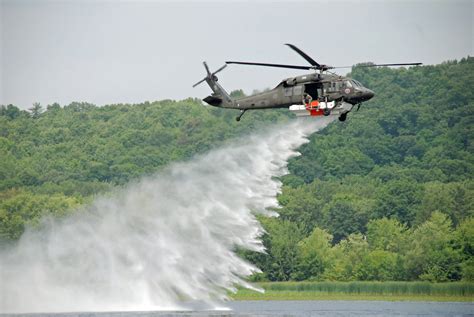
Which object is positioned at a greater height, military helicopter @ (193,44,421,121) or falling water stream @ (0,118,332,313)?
military helicopter @ (193,44,421,121)

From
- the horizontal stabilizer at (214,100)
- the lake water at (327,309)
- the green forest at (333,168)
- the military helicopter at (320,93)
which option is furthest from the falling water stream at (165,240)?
the green forest at (333,168)

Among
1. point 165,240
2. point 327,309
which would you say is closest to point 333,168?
point 327,309

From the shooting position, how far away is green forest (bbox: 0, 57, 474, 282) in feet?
262

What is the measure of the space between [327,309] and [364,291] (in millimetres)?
14062

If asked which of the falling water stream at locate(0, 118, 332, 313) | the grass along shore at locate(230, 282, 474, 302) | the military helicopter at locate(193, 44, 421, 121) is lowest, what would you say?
the grass along shore at locate(230, 282, 474, 302)

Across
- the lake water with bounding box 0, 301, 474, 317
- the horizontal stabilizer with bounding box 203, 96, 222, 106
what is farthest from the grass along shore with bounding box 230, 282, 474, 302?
the horizontal stabilizer with bounding box 203, 96, 222, 106

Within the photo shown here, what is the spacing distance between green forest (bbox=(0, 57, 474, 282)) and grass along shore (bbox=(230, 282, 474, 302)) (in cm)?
249

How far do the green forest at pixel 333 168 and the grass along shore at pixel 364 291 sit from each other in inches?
98.0

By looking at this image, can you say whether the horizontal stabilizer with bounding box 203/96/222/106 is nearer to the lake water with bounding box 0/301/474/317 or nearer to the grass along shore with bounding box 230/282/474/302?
the lake water with bounding box 0/301/474/317

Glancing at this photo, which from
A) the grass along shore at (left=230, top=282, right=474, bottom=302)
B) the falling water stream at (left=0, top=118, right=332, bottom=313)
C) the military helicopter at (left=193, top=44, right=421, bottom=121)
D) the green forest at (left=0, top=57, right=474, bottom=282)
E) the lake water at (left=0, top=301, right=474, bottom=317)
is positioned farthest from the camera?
the green forest at (left=0, top=57, right=474, bottom=282)

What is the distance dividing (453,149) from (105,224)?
6994 cm

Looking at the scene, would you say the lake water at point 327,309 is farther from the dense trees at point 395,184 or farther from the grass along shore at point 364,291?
the dense trees at point 395,184

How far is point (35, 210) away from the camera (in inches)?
3354

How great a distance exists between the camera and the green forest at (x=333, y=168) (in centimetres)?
7994
